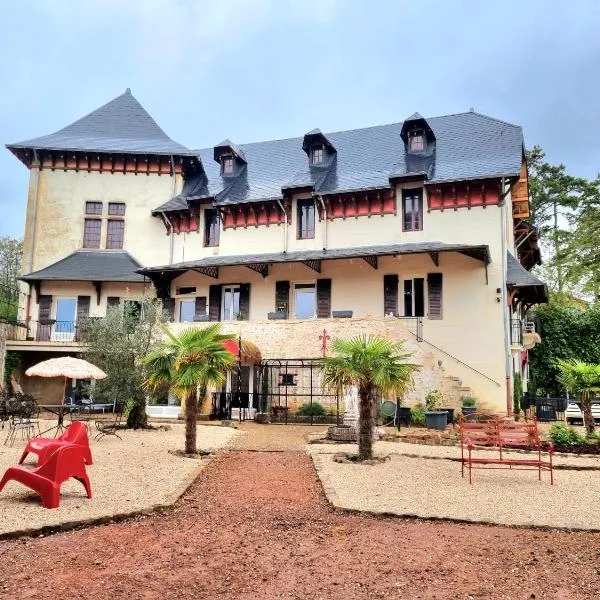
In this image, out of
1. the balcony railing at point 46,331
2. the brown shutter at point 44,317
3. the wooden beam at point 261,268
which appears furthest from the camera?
the brown shutter at point 44,317

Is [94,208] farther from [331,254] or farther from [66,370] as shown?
[66,370]

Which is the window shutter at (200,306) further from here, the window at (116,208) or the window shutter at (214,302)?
the window at (116,208)

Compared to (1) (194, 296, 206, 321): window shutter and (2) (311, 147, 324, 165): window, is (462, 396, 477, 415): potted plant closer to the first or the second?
(1) (194, 296, 206, 321): window shutter

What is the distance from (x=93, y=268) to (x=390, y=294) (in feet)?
43.7

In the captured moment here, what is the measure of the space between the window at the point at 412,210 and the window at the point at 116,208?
A: 1320 cm

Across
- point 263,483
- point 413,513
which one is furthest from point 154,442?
point 413,513

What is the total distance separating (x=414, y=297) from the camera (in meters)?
21.1

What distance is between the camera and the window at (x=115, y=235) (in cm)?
2652

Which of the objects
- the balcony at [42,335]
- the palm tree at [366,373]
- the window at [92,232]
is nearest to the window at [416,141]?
the window at [92,232]

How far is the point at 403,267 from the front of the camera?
2139 centimetres

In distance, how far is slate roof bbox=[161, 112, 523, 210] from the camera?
2178cm

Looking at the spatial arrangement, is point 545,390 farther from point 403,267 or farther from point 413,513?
point 413,513

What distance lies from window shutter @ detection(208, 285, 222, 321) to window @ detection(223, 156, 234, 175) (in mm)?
6361

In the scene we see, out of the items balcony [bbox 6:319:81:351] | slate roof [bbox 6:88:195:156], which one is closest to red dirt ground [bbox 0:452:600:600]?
balcony [bbox 6:319:81:351]
